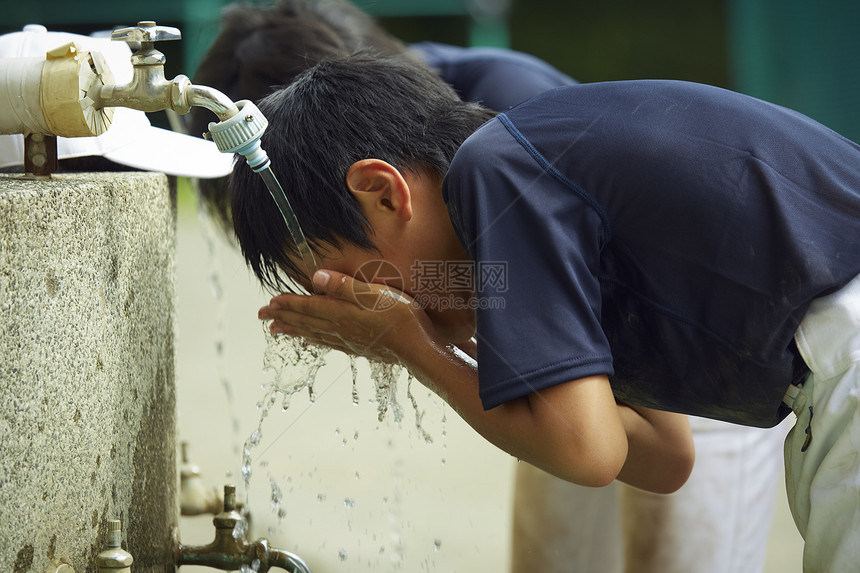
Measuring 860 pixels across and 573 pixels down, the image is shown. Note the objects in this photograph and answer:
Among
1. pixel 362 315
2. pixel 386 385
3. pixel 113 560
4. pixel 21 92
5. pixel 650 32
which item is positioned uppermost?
pixel 650 32

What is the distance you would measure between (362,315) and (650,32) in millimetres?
10988

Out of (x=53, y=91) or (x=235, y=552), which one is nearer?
(x=53, y=91)

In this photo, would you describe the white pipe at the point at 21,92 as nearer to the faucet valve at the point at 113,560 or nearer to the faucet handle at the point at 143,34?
the faucet handle at the point at 143,34

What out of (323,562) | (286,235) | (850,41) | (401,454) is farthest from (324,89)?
(850,41)

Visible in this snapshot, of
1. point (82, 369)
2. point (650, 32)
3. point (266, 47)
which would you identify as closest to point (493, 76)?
point (266, 47)

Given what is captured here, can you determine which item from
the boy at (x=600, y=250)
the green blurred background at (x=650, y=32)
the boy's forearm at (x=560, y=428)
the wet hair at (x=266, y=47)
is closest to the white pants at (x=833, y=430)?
the boy at (x=600, y=250)

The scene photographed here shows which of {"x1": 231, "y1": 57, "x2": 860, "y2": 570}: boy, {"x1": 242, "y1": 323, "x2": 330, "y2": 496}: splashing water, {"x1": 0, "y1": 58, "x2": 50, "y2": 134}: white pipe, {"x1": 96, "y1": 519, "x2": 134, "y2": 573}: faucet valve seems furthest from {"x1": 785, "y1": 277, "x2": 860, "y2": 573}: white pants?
{"x1": 0, "y1": 58, "x2": 50, "y2": 134}: white pipe

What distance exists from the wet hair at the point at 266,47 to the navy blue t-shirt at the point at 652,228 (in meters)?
0.90

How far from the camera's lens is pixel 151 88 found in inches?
39.4

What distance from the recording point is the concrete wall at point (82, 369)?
839mm

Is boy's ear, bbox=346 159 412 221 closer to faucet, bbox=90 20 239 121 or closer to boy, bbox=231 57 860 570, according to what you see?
boy, bbox=231 57 860 570

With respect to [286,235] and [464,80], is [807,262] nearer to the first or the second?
[286,235]

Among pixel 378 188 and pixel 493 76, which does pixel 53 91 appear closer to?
pixel 378 188

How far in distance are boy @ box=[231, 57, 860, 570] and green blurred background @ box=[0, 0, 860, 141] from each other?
3710 millimetres
